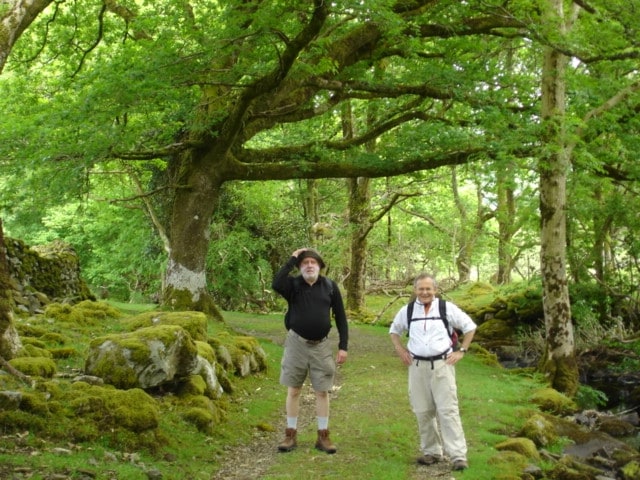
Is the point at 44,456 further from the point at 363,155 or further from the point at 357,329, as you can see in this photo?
the point at 357,329

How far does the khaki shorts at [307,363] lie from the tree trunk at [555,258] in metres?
7.97

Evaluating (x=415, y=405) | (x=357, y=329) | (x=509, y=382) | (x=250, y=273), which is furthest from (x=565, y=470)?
(x=250, y=273)

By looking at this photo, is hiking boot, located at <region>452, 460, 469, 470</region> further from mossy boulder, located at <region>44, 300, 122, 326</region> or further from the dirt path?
mossy boulder, located at <region>44, 300, 122, 326</region>

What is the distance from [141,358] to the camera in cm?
721

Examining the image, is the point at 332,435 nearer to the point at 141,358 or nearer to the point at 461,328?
the point at 461,328

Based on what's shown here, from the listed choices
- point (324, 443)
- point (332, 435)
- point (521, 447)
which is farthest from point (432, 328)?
point (521, 447)

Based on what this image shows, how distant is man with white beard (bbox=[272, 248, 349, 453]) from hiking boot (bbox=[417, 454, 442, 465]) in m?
1.05

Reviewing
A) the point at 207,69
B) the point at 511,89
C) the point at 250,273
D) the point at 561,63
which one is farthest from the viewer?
the point at 250,273

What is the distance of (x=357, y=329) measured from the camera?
63.2 ft

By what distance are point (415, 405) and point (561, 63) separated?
9164 millimetres

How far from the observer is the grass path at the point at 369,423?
6191 mm

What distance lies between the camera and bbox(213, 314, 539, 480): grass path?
6.19 metres

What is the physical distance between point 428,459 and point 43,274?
1089cm

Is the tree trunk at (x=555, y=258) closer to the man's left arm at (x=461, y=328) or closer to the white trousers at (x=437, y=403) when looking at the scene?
the white trousers at (x=437, y=403)
